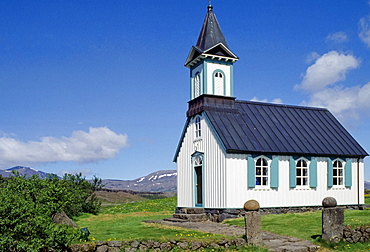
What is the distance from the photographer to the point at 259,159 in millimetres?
22672

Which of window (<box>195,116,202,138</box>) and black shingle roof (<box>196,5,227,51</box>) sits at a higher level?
black shingle roof (<box>196,5,227,51</box>)

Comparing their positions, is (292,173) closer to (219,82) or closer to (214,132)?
(214,132)

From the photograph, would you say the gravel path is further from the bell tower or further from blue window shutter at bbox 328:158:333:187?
the bell tower

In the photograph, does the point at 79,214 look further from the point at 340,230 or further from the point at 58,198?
the point at 340,230

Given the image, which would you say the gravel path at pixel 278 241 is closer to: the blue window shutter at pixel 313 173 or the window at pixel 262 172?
the window at pixel 262 172

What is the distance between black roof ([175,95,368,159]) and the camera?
74.2ft

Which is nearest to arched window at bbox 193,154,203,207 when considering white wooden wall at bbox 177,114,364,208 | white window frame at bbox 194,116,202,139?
white wooden wall at bbox 177,114,364,208

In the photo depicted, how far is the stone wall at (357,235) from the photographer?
1464 cm

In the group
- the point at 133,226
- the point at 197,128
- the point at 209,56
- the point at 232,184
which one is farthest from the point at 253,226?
the point at 209,56

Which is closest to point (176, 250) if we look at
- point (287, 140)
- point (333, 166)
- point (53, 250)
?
point (53, 250)

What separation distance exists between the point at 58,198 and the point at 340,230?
9.09 m

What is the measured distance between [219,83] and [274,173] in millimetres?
5600

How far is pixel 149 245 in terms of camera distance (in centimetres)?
1333

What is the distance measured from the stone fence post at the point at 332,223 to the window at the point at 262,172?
770 centimetres
